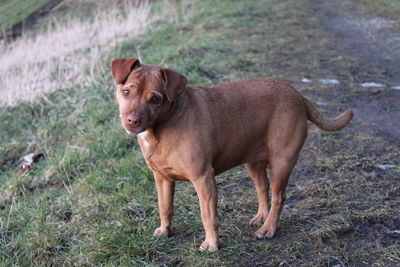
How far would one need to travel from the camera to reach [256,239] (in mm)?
4367

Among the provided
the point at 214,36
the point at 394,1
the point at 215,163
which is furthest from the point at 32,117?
the point at 394,1

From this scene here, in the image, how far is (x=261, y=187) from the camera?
15.2 feet

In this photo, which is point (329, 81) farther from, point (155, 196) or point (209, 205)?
point (209, 205)

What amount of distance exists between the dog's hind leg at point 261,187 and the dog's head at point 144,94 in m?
1.17

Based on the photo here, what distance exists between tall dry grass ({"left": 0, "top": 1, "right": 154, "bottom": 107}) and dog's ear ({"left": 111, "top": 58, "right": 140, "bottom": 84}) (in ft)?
20.7

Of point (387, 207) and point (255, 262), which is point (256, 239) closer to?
point (255, 262)

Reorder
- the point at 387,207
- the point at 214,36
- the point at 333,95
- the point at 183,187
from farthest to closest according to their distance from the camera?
the point at 214,36, the point at 333,95, the point at 183,187, the point at 387,207

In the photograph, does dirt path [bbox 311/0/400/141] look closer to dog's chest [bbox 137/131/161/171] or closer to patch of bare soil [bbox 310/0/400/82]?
patch of bare soil [bbox 310/0/400/82]

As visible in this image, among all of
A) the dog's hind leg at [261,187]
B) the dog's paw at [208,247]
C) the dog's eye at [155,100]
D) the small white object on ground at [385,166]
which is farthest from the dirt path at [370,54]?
the dog's eye at [155,100]

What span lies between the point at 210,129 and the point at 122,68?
812 millimetres

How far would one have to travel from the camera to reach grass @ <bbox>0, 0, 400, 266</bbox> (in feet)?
13.9

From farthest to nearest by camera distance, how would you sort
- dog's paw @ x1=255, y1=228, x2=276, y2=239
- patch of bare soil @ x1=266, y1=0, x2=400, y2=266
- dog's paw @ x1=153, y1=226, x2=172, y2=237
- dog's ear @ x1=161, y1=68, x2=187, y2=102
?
1. dog's paw @ x1=153, y1=226, x2=172, y2=237
2. dog's paw @ x1=255, y1=228, x2=276, y2=239
3. patch of bare soil @ x1=266, y1=0, x2=400, y2=266
4. dog's ear @ x1=161, y1=68, x2=187, y2=102

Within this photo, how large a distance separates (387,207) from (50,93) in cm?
722

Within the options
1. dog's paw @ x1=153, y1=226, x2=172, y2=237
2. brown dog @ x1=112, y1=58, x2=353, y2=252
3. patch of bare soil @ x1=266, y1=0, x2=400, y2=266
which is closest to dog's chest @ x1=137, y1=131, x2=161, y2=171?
brown dog @ x1=112, y1=58, x2=353, y2=252
